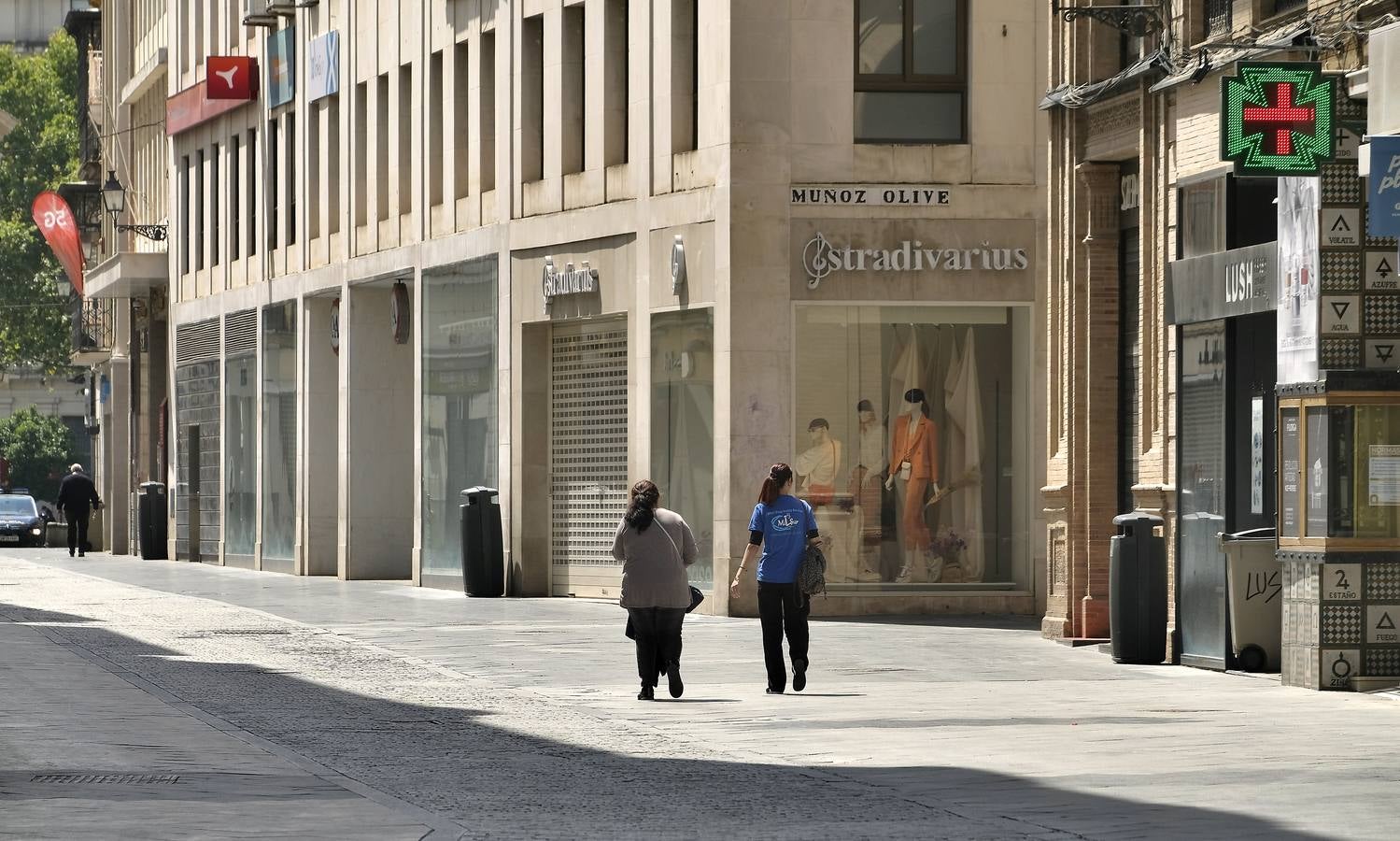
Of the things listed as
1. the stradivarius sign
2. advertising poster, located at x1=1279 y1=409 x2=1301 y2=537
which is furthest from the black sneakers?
the stradivarius sign

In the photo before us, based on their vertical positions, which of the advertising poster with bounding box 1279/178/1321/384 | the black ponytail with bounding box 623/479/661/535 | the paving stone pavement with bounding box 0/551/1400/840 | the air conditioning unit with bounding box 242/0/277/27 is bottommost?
the paving stone pavement with bounding box 0/551/1400/840

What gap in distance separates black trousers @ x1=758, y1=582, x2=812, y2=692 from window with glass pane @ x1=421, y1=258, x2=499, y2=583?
55.0 ft

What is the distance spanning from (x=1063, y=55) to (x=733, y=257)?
5.02m

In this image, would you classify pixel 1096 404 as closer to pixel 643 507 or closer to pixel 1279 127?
pixel 1279 127

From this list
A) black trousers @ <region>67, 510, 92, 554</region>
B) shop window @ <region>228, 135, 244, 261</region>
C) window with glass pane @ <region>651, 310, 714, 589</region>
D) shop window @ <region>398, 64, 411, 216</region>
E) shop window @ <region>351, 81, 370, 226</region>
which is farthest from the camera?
black trousers @ <region>67, 510, 92, 554</region>

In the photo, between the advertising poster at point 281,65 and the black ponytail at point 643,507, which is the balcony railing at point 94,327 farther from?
the black ponytail at point 643,507

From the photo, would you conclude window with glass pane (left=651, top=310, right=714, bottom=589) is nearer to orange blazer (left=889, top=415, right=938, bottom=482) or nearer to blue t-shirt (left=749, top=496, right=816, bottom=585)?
orange blazer (left=889, top=415, right=938, bottom=482)

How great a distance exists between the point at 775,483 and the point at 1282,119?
434 cm

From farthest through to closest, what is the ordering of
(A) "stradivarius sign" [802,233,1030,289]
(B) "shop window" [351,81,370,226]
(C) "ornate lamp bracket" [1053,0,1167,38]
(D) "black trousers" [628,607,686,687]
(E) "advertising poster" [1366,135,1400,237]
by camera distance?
1. (B) "shop window" [351,81,370,226]
2. (A) "stradivarius sign" [802,233,1030,289]
3. (C) "ornate lamp bracket" [1053,0,1167,38]
4. (D) "black trousers" [628,607,686,687]
5. (E) "advertising poster" [1366,135,1400,237]

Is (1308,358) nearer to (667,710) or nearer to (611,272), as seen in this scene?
(667,710)

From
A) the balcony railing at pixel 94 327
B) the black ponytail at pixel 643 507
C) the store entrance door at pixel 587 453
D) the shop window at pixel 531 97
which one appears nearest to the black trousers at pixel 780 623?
the black ponytail at pixel 643 507

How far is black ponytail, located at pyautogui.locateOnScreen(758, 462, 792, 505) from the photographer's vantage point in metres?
18.8

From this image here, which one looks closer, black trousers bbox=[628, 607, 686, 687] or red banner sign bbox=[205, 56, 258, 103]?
black trousers bbox=[628, 607, 686, 687]

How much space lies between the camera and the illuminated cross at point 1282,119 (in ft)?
60.3
